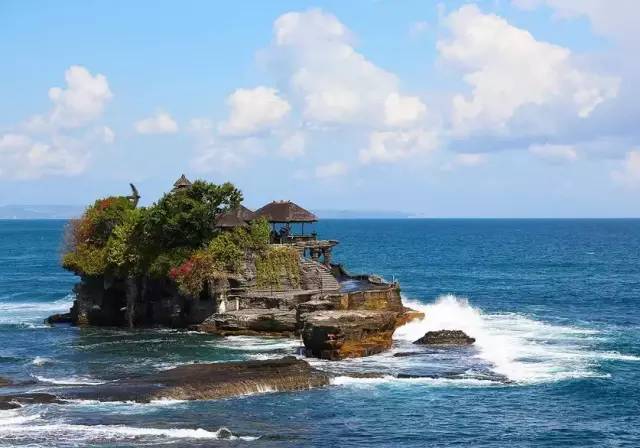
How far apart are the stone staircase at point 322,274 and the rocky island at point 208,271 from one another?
100mm

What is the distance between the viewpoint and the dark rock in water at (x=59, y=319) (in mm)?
76562

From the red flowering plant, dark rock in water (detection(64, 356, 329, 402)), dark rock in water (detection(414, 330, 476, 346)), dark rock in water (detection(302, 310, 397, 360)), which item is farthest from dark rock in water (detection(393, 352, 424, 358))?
the red flowering plant

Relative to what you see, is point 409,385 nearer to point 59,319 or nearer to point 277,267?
point 277,267

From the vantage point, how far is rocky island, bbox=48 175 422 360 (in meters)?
64.6

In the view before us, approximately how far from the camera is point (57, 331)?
7056 centimetres

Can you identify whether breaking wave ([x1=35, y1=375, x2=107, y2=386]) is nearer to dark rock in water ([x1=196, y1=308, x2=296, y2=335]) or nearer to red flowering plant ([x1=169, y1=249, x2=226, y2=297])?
dark rock in water ([x1=196, y1=308, x2=296, y2=335])

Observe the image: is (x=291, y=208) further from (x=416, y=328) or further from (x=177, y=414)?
(x=177, y=414)

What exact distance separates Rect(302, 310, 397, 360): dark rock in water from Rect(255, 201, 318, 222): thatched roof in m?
16.4

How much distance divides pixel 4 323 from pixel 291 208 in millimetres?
27708

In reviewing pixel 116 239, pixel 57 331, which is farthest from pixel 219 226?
pixel 57 331

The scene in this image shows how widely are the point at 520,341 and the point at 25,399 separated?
118 ft

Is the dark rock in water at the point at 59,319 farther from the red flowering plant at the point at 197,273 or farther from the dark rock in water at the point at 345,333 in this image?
the dark rock in water at the point at 345,333

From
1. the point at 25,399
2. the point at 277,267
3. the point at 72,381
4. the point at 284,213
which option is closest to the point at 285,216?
the point at 284,213

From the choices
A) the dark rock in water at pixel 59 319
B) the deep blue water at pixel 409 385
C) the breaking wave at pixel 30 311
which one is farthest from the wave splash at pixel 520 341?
the breaking wave at pixel 30 311
